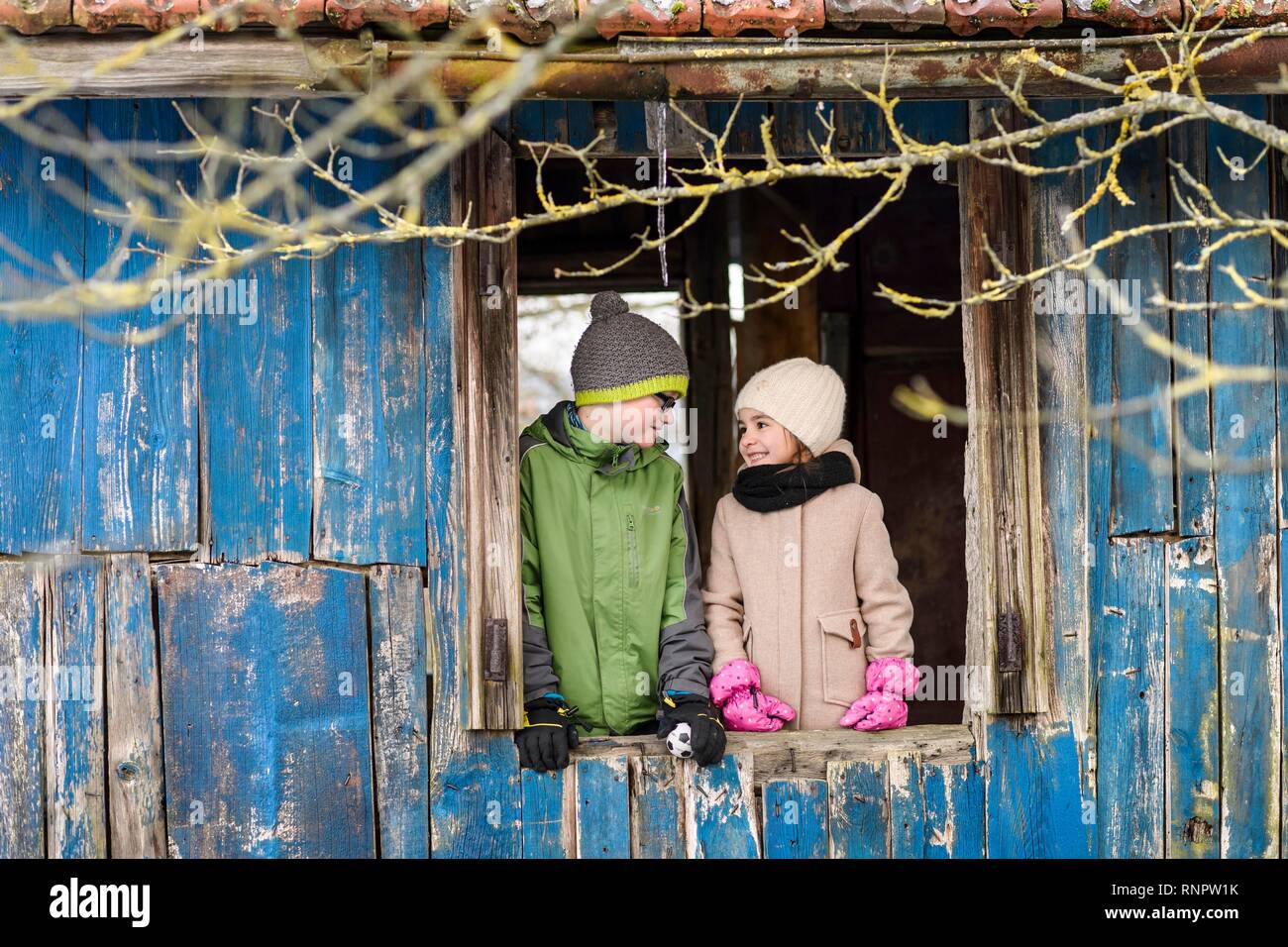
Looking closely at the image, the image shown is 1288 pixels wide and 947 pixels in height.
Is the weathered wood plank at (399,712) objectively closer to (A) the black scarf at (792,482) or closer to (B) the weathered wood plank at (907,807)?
(A) the black scarf at (792,482)

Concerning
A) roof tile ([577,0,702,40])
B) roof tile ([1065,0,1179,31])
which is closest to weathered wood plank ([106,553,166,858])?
roof tile ([577,0,702,40])

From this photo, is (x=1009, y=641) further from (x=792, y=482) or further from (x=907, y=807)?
(x=792, y=482)

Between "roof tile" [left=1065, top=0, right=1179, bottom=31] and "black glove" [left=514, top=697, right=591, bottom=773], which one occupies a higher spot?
"roof tile" [left=1065, top=0, right=1179, bottom=31]

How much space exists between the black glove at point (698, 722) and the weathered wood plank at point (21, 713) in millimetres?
1747

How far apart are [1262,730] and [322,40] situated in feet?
10.4

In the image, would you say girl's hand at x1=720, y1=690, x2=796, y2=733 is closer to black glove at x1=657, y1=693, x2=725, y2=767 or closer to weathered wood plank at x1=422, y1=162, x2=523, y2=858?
black glove at x1=657, y1=693, x2=725, y2=767

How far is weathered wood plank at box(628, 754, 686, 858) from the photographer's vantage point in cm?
392

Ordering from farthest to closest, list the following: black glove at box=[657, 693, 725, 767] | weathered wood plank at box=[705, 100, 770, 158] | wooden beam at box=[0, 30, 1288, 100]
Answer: weathered wood plank at box=[705, 100, 770, 158], black glove at box=[657, 693, 725, 767], wooden beam at box=[0, 30, 1288, 100]

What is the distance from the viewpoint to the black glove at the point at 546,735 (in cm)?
383

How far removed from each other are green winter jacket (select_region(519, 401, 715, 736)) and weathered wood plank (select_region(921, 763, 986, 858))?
0.72 metres

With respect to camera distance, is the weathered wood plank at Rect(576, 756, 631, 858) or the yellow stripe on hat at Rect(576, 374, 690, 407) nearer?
the weathered wood plank at Rect(576, 756, 631, 858)

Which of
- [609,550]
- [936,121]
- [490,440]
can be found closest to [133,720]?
[490,440]

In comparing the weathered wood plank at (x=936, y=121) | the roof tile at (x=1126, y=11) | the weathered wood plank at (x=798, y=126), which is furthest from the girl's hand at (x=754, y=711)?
the roof tile at (x=1126, y=11)

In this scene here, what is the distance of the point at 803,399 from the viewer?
4.21 metres
